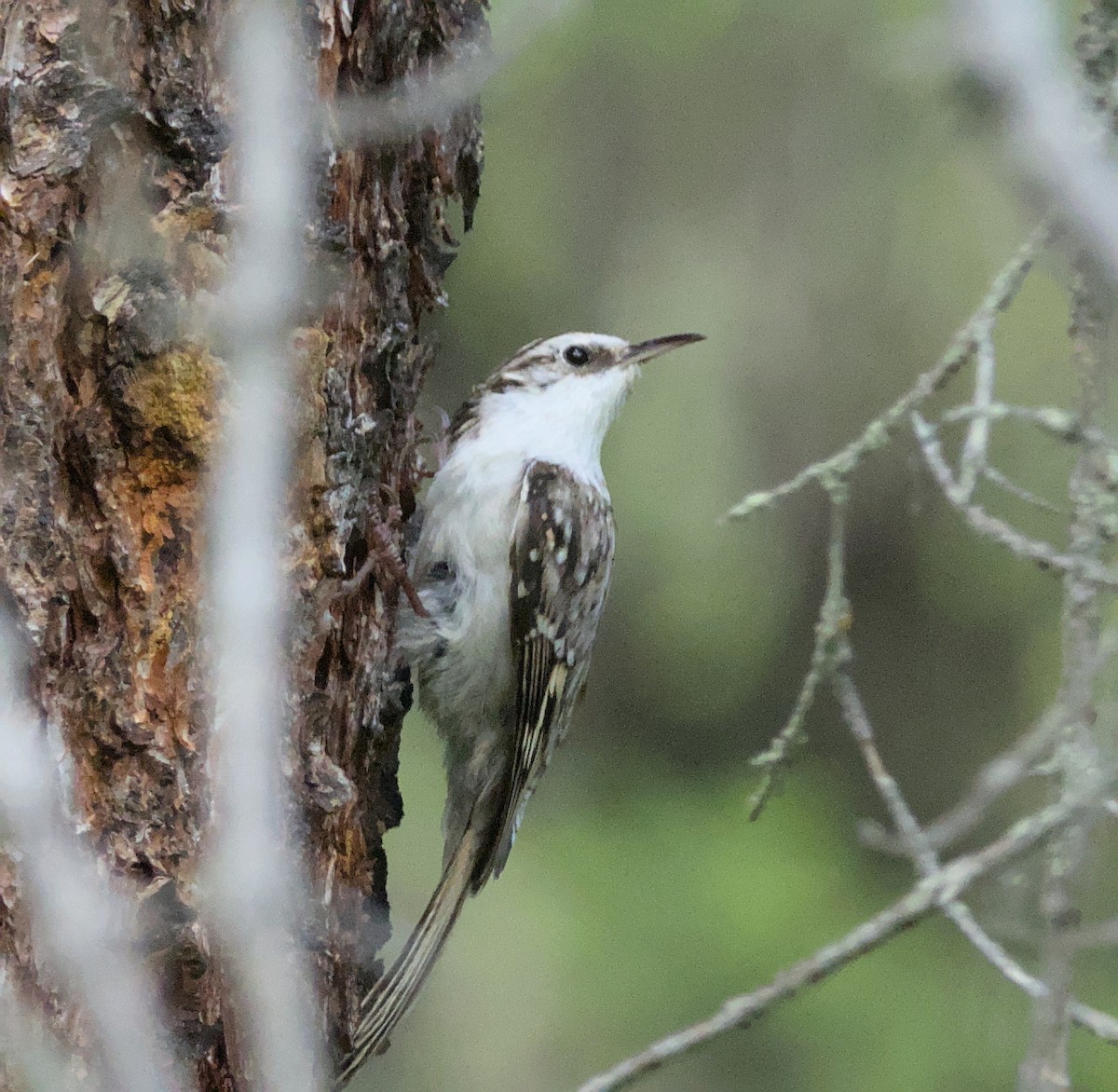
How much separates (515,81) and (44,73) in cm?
342

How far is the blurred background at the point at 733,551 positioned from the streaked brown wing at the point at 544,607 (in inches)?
63.3

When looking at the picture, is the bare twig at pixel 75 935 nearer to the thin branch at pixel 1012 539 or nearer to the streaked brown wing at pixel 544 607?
the thin branch at pixel 1012 539

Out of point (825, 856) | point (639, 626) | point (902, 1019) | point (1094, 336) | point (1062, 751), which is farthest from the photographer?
point (639, 626)

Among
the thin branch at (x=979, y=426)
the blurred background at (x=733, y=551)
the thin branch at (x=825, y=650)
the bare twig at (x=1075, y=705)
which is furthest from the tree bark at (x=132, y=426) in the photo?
the blurred background at (x=733, y=551)

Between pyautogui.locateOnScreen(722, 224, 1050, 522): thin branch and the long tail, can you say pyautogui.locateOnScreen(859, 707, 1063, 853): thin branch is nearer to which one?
pyautogui.locateOnScreen(722, 224, 1050, 522): thin branch

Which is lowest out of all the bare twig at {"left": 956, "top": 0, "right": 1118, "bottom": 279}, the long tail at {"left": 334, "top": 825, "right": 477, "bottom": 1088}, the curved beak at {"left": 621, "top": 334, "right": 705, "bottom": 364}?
the long tail at {"left": 334, "top": 825, "right": 477, "bottom": 1088}

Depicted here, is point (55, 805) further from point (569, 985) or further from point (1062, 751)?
point (569, 985)

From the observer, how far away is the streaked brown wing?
3.16 metres

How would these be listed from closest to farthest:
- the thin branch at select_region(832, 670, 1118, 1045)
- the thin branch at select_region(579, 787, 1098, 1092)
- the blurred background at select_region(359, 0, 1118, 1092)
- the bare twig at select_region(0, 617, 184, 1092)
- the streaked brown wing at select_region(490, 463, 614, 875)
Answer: the bare twig at select_region(0, 617, 184, 1092) → the thin branch at select_region(579, 787, 1098, 1092) → the thin branch at select_region(832, 670, 1118, 1045) → the streaked brown wing at select_region(490, 463, 614, 875) → the blurred background at select_region(359, 0, 1118, 1092)

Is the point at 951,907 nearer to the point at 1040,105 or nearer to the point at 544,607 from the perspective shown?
the point at 1040,105

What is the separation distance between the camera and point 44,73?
1.86 m

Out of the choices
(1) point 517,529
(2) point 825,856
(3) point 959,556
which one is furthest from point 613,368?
(3) point 959,556

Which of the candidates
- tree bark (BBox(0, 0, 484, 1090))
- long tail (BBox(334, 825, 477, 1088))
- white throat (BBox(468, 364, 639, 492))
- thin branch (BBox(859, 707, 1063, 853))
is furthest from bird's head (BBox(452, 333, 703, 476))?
thin branch (BBox(859, 707, 1063, 853))

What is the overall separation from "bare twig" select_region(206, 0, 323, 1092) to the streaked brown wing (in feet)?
7.30
